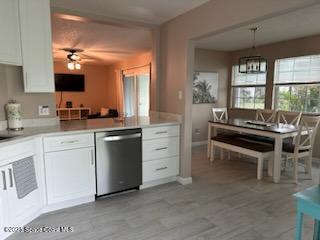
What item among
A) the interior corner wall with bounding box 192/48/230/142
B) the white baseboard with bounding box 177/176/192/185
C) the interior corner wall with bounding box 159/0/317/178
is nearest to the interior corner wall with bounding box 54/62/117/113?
the interior corner wall with bounding box 192/48/230/142

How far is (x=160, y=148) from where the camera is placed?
2996mm

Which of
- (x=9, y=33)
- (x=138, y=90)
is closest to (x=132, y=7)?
(x=9, y=33)

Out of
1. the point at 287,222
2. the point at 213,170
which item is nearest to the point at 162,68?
the point at 213,170

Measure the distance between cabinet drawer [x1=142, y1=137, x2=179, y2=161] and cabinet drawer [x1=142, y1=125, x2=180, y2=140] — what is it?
6 cm

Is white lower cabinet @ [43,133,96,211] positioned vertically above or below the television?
below

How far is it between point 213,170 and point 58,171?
242cm

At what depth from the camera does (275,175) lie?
3170mm

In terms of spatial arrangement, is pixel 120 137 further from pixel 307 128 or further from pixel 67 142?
pixel 307 128

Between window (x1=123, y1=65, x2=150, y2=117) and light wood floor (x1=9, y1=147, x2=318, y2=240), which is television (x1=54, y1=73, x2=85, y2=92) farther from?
light wood floor (x1=9, y1=147, x2=318, y2=240)

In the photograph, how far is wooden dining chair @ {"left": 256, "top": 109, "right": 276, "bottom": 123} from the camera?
428 cm

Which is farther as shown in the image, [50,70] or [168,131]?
[168,131]

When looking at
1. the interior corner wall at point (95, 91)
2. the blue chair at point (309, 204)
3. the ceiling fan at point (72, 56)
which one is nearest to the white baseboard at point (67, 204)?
the blue chair at point (309, 204)

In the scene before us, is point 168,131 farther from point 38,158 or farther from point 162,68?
point 38,158

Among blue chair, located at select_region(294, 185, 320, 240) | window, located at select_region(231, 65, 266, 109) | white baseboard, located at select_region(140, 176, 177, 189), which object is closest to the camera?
blue chair, located at select_region(294, 185, 320, 240)
